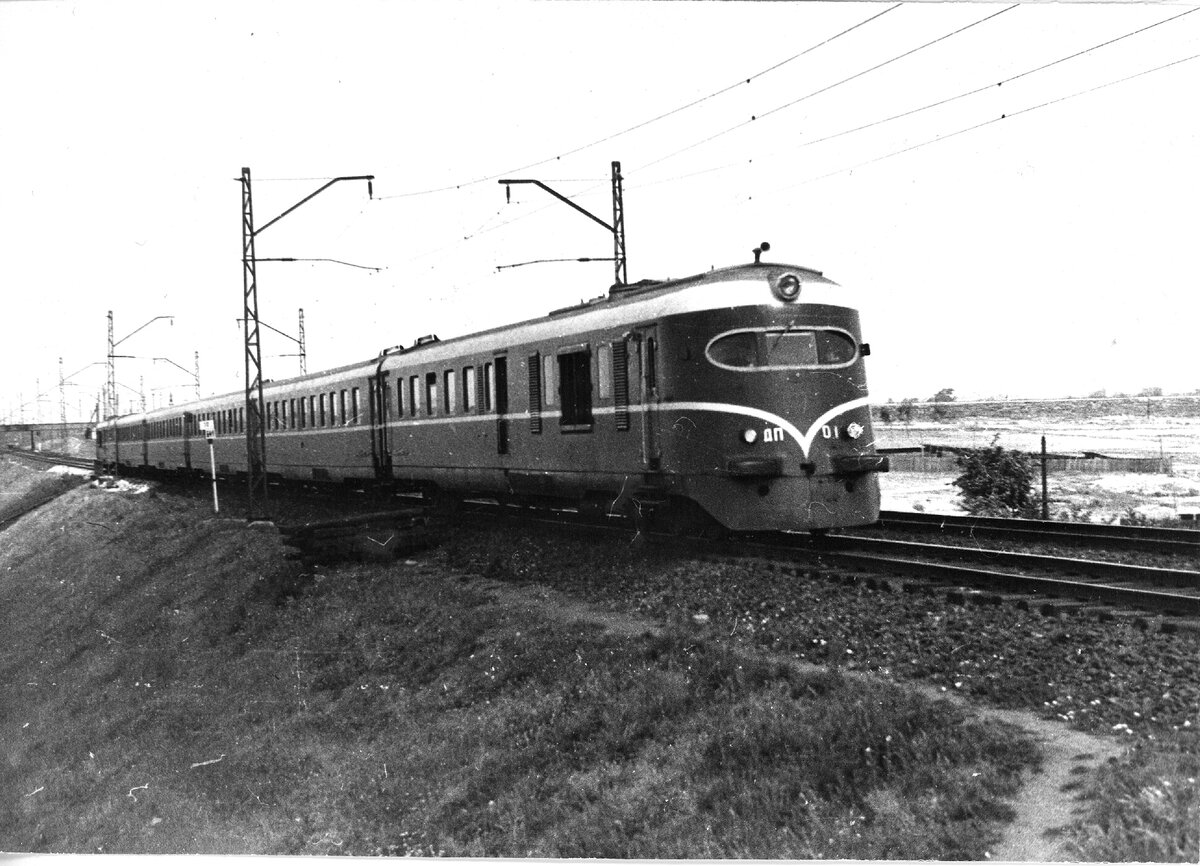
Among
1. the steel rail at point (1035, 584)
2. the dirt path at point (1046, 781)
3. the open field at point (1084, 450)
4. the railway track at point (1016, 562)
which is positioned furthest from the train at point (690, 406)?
the open field at point (1084, 450)

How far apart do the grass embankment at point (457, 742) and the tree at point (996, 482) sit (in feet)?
37.3

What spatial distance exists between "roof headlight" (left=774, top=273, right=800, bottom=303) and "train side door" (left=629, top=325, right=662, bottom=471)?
1628 millimetres

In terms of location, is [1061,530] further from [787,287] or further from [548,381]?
[548,381]

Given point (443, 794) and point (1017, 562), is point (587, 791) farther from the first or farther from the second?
point (1017, 562)

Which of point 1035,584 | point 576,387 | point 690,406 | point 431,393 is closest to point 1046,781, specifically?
point 1035,584

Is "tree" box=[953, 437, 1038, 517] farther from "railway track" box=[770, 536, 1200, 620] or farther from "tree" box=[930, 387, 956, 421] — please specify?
"tree" box=[930, 387, 956, 421]

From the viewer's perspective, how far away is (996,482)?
802 inches

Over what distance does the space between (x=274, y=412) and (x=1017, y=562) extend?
1062 inches

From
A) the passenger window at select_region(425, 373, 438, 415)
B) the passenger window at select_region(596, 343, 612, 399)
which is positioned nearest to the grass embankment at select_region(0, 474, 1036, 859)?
the passenger window at select_region(596, 343, 612, 399)

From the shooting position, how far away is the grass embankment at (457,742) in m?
6.29

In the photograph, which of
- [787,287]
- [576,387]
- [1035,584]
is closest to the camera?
[1035,584]

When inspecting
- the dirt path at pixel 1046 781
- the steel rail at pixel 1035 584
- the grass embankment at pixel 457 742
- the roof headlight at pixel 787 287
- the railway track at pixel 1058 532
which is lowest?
the grass embankment at pixel 457 742

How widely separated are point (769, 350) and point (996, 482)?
10.5 meters

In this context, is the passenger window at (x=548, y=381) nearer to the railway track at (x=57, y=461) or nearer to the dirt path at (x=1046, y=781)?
A: the dirt path at (x=1046, y=781)
